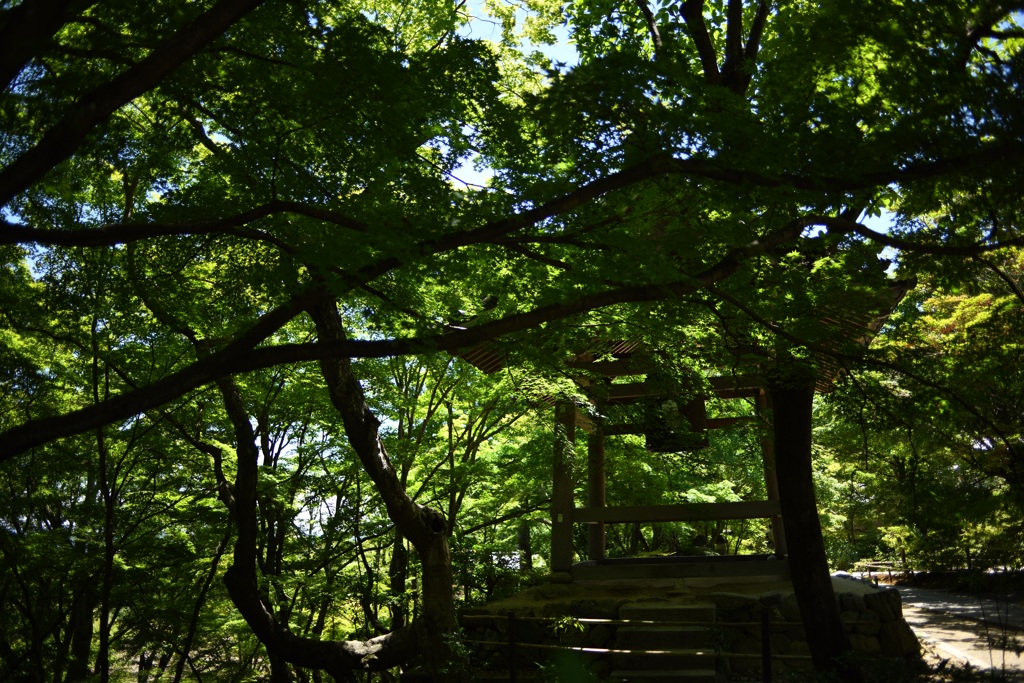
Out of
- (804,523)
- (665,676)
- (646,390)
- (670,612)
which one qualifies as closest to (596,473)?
(646,390)

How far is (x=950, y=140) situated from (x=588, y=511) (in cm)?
677

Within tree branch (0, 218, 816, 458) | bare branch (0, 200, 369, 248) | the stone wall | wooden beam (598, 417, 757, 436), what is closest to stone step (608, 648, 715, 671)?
the stone wall

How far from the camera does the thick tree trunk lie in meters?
6.12

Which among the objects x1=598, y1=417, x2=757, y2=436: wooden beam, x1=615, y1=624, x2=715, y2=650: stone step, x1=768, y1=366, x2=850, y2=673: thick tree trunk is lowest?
x1=615, y1=624, x2=715, y2=650: stone step

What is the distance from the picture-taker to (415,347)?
4078 mm

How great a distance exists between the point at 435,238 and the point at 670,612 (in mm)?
5216

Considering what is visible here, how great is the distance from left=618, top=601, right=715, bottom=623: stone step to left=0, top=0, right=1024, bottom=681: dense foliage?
6.92 feet

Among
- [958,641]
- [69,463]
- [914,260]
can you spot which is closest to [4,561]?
[69,463]

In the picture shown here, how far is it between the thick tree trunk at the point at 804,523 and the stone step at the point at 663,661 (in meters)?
1.05

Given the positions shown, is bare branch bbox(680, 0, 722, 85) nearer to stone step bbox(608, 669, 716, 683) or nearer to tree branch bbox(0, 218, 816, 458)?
tree branch bbox(0, 218, 816, 458)

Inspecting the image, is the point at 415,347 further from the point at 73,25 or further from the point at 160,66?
the point at 73,25

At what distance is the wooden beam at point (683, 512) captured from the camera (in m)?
8.66

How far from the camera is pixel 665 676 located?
22.4ft

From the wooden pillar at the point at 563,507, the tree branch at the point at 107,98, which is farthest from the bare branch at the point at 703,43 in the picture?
the wooden pillar at the point at 563,507
